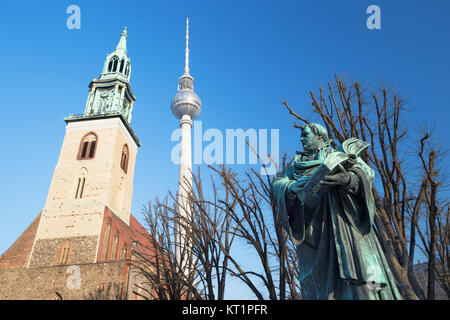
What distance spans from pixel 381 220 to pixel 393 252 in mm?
708

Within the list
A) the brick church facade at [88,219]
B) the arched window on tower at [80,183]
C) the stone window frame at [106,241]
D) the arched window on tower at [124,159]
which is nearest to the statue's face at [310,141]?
the brick church facade at [88,219]

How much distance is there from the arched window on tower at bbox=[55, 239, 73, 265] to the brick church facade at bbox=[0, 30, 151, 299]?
9cm

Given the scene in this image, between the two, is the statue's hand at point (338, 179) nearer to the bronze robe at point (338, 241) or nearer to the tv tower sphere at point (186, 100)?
the bronze robe at point (338, 241)

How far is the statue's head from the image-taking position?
321cm

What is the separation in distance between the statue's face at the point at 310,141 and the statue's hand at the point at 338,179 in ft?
1.93

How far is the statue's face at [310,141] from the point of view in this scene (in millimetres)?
3201

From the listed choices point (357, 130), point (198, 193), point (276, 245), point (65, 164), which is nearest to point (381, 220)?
point (357, 130)

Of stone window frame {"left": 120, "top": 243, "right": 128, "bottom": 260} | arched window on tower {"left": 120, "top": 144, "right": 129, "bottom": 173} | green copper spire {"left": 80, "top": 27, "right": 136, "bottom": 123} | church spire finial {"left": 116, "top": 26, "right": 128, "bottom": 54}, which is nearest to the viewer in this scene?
stone window frame {"left": 120, "top": 243, "right": 128, "bottom": 260}

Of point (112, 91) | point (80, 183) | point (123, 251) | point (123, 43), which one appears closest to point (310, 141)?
point (80, 183)

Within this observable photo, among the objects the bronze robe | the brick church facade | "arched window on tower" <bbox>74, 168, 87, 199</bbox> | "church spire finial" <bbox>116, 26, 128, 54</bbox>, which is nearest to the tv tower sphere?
"church spire finial" <bbox>116, 26, 128, 54</bbox>

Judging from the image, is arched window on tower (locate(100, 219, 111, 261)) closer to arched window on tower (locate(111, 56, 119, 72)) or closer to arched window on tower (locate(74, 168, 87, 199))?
arched window on tower (locate(74, 168, 87, 199))

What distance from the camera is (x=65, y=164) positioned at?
119 ft
